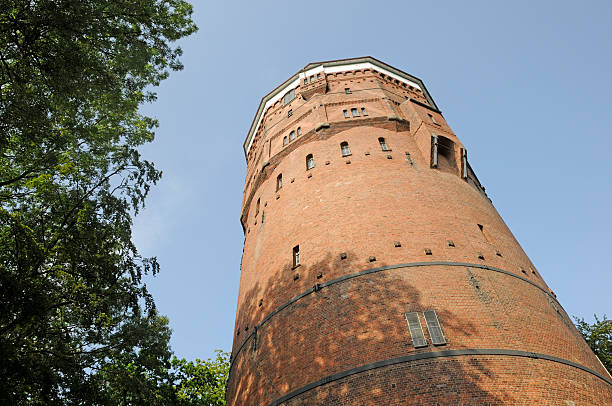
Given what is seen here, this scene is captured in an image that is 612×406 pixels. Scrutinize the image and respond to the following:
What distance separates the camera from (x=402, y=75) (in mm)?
24422

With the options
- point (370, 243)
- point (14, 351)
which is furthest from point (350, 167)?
point (14, 351)

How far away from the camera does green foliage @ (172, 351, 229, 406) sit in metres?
20.7

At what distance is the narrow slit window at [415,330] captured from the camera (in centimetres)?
944

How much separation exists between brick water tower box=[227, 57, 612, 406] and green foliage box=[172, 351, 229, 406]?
7.88 metres

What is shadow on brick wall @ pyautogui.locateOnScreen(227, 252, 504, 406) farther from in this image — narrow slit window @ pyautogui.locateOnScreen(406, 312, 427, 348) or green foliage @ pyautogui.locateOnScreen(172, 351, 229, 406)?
green foliage @ pyautogui.locateOnScreen(172, 351, 229, 406)

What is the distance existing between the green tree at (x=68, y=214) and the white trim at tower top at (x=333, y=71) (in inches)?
507

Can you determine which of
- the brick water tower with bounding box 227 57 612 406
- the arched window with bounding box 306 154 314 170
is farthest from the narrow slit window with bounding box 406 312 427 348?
the arched window with bounding box 306 154 314 170

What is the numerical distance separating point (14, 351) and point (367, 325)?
7.11m

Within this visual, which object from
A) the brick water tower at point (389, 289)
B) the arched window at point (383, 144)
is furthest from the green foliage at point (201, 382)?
the arched window at point (383, 144)

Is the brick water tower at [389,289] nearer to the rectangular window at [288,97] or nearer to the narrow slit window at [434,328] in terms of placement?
the narrow slit window at [434,328]

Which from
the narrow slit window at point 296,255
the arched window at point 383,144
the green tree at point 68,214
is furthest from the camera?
the arched window at point 383,144

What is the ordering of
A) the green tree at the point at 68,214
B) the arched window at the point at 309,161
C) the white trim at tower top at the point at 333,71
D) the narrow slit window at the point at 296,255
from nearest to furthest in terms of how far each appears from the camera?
the green tree at the point at 68,214, the narrow slit window at the point at 296,255, the arched window at the point at 309,161, the white trim at tower top at the point at 333,71

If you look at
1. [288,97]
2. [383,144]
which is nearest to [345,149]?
[383,144]

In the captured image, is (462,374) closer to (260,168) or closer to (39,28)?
(39,28)
